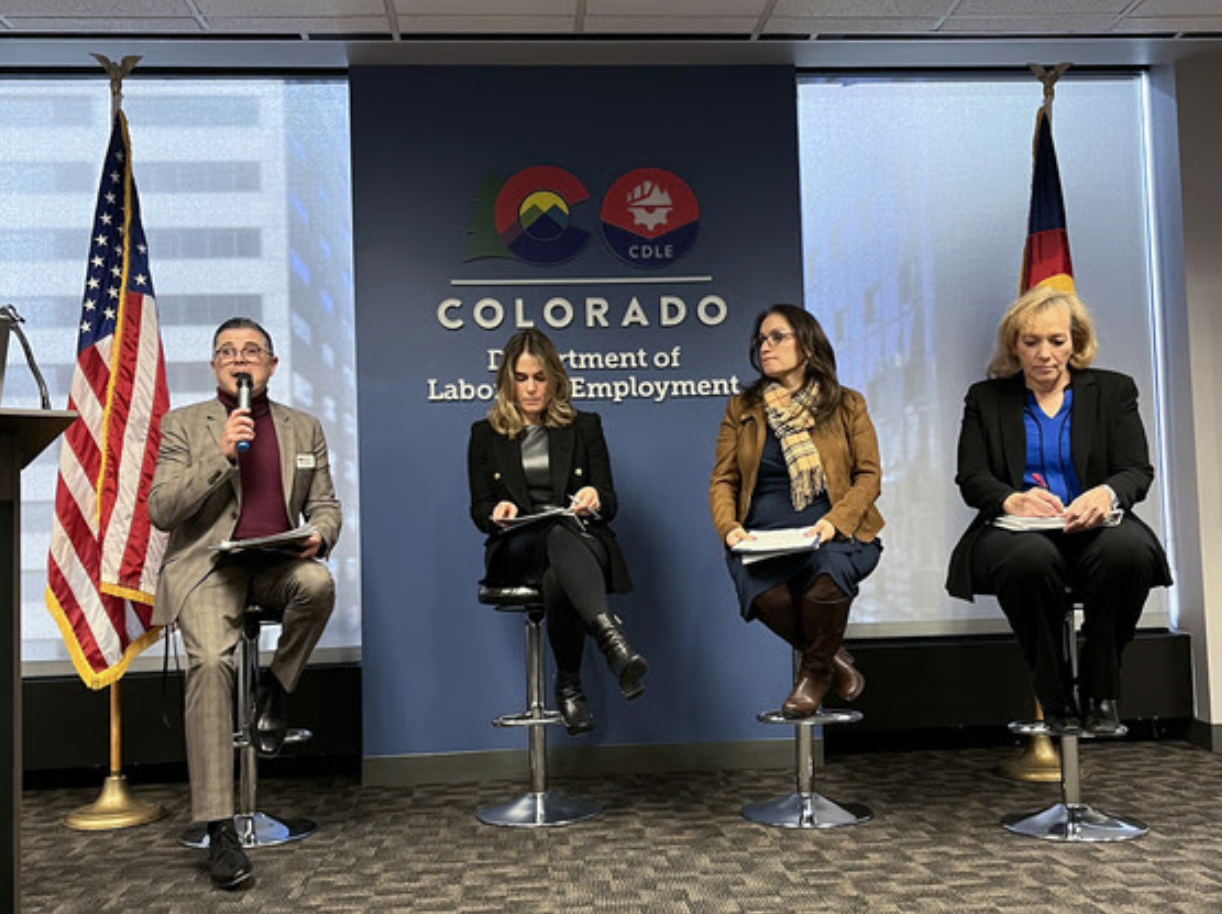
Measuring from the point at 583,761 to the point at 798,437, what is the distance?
5.15ft

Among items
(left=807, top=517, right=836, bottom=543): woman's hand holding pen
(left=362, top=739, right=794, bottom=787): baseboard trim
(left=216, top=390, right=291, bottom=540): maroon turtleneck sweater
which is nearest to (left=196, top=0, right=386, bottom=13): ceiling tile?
(left=216, top=390, right=291, bottom=540): maroon turtleneck sweater

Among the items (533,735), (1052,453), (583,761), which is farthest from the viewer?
(583,761)

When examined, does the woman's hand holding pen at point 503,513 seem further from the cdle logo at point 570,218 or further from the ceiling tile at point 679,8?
the ceiling tile at point 679,8

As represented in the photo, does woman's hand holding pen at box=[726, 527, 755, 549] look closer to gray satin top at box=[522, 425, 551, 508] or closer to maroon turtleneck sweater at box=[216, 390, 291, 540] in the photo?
gray satin top at box=[522, 425, 551, 508]

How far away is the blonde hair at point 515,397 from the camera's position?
382 centimetres

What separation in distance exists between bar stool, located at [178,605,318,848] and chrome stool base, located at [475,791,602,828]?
561 mm

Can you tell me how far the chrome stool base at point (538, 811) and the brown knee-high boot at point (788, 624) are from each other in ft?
2.74

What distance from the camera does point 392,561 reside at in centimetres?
436

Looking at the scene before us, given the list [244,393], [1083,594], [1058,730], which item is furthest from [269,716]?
[1083,594]

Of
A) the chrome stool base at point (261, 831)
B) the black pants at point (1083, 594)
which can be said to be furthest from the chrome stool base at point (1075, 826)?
the chrome stool base at point (261, 831)

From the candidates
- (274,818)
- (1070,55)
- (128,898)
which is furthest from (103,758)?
(1070,55)

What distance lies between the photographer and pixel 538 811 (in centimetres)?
364

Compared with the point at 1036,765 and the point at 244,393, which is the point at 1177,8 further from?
the point at 244,393

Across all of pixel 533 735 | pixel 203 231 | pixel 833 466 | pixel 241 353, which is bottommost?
pixel 533 735
